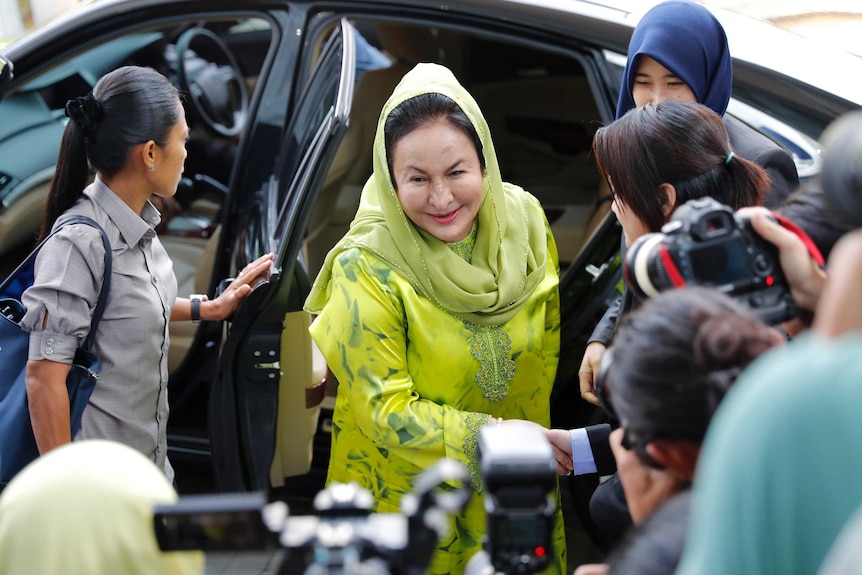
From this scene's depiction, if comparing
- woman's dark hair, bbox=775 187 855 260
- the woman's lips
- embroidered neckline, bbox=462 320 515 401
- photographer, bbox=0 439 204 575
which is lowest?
embroidered neckline, bbox=462 320 515 401

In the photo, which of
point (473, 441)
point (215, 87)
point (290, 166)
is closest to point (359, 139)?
point (290, 166)

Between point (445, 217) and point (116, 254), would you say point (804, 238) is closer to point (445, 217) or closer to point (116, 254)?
point (445, 217)

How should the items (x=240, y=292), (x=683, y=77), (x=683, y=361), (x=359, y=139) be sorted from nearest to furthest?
(x=683, y=361) → (x=683, y=77) → (x=240, y=292) → (x=359, y=139)

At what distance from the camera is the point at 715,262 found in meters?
1.48

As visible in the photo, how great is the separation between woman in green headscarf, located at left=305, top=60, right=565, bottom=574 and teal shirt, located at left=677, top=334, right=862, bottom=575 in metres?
1.06

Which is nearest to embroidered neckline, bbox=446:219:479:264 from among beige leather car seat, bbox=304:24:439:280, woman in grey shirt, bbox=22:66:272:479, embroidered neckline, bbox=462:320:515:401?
embroidered neckline, bbox=462:320:515:401

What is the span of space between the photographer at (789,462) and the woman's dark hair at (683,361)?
189mm

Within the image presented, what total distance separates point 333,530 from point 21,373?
133cm

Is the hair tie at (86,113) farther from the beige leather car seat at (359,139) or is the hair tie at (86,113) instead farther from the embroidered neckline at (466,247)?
the beige leather car seat at (359,139)

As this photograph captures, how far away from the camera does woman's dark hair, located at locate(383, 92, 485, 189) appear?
2.14 metres

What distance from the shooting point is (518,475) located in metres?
1.28

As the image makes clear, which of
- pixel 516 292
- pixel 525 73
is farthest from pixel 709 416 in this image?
pixel 525 73

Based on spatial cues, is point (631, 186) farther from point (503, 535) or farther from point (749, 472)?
point (749, 472)

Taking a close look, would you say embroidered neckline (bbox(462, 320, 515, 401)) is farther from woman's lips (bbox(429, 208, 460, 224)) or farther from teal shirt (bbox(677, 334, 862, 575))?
teal shirt (bbox(677, 334, 862, 575))
